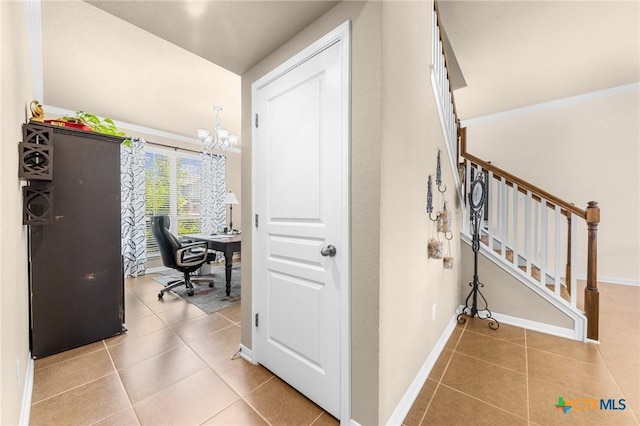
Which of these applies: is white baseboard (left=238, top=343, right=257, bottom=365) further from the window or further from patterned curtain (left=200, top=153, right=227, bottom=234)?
patterned curtain (left=200, top=153, right=227, bottom=234)

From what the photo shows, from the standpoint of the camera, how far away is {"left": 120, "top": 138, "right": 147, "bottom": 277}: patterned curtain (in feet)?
14.7

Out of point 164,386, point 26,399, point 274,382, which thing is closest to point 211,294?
point 164,386

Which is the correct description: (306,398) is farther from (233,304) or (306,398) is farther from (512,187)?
(512,187)

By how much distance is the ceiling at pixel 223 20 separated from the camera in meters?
1.39

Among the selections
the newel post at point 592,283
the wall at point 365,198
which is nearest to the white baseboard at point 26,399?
the wall at point 365,198

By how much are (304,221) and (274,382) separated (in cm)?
114

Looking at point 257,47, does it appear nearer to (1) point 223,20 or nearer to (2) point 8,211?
(1) point 223,20

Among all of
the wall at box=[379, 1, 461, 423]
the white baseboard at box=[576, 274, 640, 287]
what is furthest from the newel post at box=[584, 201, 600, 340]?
the white baseboard at box=[576, 274, 640, 287]

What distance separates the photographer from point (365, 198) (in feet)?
4.17

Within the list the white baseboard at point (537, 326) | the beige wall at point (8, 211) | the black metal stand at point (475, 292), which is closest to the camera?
the beige wall at point (8, 211)

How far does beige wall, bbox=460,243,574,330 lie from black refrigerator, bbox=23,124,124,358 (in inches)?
143

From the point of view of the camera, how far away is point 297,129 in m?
1.60

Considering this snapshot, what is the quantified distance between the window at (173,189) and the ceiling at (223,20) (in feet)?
13.0

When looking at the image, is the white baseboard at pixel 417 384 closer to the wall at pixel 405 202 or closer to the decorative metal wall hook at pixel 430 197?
the wall at pixel 405 202
